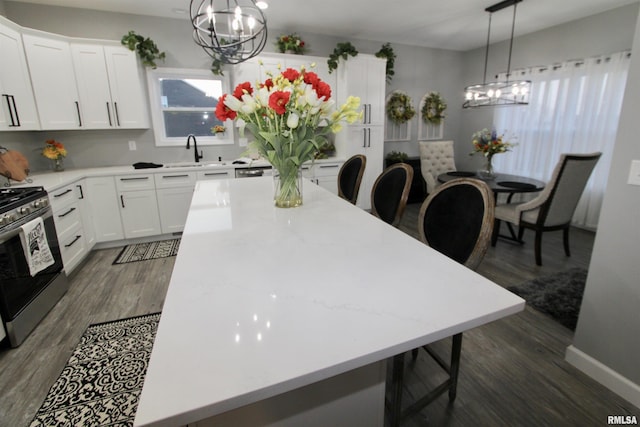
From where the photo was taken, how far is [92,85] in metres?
3.52

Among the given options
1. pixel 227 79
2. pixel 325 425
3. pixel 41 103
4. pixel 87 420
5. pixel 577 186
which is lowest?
pixel 87 420

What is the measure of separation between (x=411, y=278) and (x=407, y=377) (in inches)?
44.3

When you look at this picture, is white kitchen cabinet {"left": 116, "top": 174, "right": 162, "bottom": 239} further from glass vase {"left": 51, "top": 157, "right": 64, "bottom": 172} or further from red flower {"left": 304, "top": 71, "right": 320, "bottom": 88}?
red flower {"left": 304, "top": 71, "right": 320, "bottom": 88}

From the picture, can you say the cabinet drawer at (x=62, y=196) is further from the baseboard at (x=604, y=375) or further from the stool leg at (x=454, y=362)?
the baseboard at (x=604, y=375)

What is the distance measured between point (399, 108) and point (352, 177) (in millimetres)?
3390

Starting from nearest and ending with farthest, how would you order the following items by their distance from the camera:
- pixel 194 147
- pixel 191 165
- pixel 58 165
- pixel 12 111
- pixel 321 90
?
pixel 321 90 → pixel 12 111 → pixel 58 165 → pixel 191 165 → pixel 194 147

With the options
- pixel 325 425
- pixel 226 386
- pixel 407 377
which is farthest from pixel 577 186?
pixel 226 386

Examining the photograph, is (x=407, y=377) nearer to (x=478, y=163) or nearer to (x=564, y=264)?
(x=564, y=264)

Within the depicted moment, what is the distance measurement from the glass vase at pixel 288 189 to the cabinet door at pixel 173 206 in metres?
2.43

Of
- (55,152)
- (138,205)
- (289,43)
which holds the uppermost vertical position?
(289,43)

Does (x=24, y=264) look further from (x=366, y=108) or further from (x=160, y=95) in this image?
(x=366, y=108)

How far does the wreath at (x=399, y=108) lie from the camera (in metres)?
5.42

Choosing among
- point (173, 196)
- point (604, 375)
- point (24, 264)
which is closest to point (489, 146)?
point (604, 375)

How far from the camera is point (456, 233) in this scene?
57.1 inches
